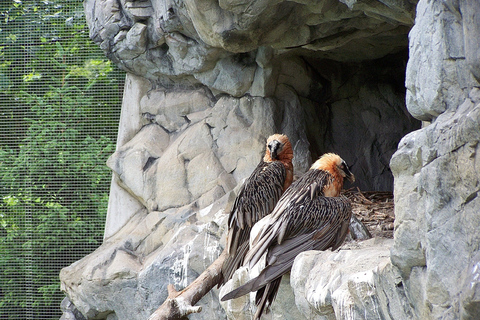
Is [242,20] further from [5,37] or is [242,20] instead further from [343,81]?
[5,37]

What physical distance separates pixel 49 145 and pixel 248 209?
226cm

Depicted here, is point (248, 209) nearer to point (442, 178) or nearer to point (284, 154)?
point (284, 154)

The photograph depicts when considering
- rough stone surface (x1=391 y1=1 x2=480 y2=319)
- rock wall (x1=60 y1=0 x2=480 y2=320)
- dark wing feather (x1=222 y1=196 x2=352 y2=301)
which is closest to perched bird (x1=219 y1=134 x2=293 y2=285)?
rock wall (x1=60 y1=0 x2=480 y2=320)

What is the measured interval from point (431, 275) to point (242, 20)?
2.08 metres

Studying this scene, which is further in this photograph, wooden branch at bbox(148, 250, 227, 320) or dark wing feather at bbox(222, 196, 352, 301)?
wooden branch at bbox(148, 250, 227, 320)

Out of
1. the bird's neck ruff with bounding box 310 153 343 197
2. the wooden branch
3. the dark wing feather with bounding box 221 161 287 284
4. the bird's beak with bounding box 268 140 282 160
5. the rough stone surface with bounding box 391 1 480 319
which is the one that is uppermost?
the rough stone surface with bounding box 391 1 480 319

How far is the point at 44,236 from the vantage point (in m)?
4.88

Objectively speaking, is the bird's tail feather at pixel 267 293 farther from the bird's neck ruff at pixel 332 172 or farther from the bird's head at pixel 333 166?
the bird's head at pixel 333 166

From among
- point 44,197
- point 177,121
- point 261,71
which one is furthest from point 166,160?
point 44,197

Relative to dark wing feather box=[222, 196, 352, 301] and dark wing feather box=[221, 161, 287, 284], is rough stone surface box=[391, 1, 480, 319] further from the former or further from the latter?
dark wing feather box=[221, 161, 287, 284]

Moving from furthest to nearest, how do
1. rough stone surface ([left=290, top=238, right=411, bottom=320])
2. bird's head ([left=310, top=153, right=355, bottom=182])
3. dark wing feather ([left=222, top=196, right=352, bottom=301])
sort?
bird's head ([left=310, top=153, right=355, bottom=182]), dark wing feather ([left=222, top=196, right=352, bottom=301]), rough stone surface ([left=290, top=238, right=411, bottom=320])

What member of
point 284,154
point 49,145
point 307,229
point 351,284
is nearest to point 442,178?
point 351,284

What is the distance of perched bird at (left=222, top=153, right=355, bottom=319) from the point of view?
2773mm

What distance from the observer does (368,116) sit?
5.12 metres
